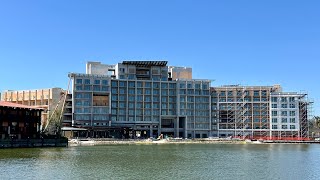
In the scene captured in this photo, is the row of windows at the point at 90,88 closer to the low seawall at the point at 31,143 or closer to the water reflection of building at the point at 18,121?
the water reflection of building at the point at 18,121

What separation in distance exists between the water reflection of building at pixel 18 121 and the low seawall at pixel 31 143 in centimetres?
489

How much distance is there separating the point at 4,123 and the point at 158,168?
6557 centimetres

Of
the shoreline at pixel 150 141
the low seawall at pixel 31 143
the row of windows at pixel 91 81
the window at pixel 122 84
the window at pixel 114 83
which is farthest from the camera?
the window at pixel 122 84

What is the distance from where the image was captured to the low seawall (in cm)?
10881

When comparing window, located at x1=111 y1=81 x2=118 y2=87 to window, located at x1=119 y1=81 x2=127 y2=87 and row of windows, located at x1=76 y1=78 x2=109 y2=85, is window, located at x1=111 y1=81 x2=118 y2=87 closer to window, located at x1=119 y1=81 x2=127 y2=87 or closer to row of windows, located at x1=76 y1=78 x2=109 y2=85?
window, located at x1=119 y1=81 x2=127 y2=87

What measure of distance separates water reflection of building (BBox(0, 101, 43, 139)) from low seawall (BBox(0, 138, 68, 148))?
192 inches

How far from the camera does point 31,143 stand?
116 metres

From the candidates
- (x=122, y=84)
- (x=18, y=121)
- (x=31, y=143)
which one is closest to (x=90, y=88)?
(x=122, y=84)

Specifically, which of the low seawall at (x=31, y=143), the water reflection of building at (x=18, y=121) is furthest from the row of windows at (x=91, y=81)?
the low seawall at (x=31, y=143)

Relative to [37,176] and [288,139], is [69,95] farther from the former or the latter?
[37,176]

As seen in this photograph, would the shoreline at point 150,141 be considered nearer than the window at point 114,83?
Yes

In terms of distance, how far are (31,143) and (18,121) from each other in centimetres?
840

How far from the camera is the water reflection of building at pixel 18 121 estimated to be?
379ft

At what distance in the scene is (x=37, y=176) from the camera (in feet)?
174
